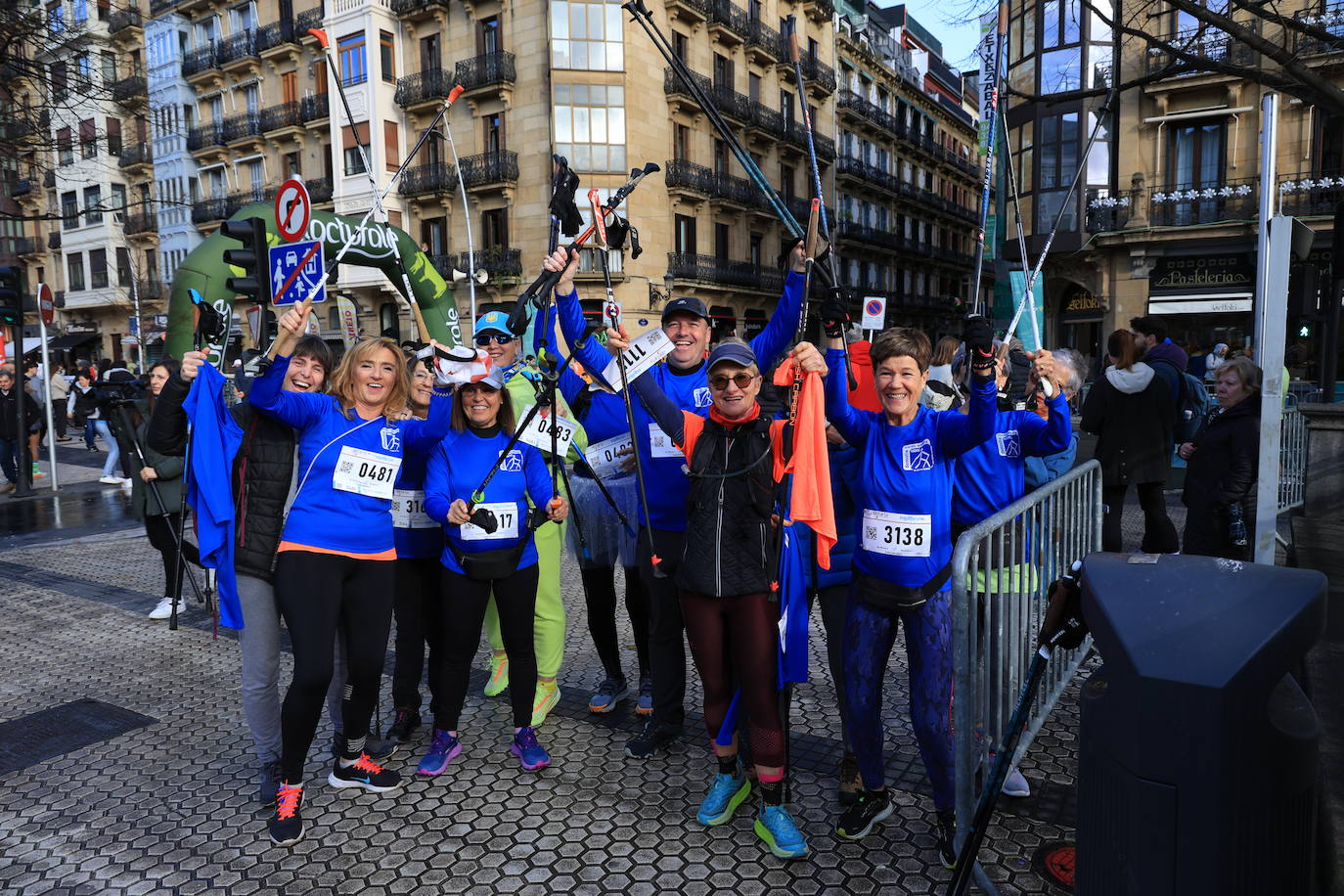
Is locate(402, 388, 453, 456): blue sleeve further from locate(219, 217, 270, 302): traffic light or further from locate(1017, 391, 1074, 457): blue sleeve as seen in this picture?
locate(1017, 391, 1074, 457): blue sleeve

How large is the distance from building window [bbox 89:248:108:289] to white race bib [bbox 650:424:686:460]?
53105 millimetres

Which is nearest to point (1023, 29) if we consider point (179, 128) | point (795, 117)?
point (795, 117)

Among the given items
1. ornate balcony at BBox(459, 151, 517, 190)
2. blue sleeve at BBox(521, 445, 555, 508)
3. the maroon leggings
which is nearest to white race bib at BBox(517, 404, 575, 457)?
blue sleeve at BBox(521, 445, 555, 508)

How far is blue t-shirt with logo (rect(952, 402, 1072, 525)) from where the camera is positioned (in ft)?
12.3

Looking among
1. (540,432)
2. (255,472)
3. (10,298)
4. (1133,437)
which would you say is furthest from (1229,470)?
(10,298)

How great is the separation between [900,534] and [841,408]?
568 millimetres

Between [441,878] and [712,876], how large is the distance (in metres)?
1.03

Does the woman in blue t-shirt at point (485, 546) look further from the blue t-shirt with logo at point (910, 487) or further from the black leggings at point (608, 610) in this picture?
the blue t-shirt with logo at point (910, 487)

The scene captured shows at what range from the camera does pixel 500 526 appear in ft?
13.7

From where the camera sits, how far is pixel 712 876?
3381mm

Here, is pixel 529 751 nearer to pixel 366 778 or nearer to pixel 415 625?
pixel 366 778

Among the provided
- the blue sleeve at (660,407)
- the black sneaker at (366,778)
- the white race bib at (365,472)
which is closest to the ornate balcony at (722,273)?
the blue sleeve at (660,407)

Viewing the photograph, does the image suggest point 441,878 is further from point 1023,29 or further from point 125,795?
point 1023,29

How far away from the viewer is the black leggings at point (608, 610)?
5039 millimetres
